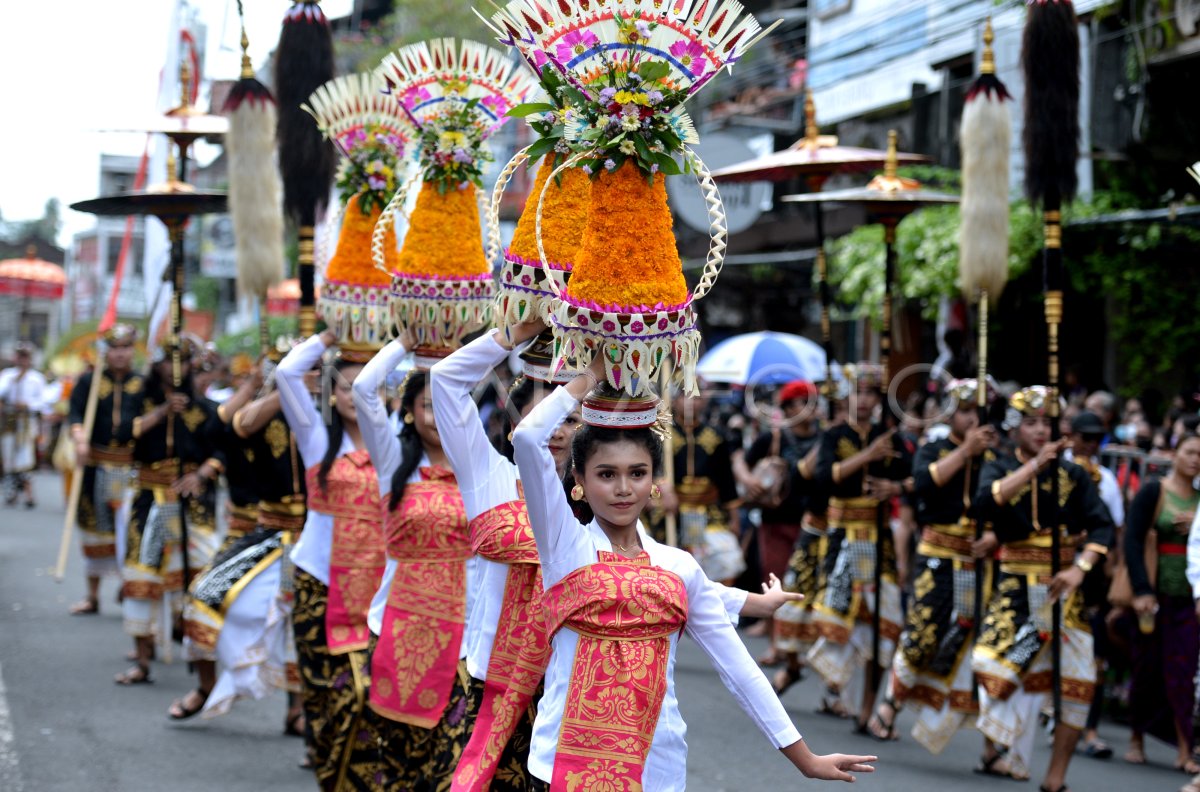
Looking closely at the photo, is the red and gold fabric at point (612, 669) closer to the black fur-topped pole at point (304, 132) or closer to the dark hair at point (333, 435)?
the dark hair at point (333, 435)

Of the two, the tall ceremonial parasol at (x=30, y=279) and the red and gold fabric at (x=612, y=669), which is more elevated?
the tall ceremonial parasol at (x=30, y=279)

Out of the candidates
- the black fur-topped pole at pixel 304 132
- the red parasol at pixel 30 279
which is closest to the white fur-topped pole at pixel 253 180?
the black fur-topped pole at pixel 304 132

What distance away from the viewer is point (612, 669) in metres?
4.08

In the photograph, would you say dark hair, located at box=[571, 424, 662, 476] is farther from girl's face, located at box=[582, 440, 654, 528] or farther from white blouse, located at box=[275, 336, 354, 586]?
white blouse, located at box=[275, 336, 354, 586]

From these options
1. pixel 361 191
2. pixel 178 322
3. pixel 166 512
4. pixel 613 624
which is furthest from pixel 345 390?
pixel 166 512

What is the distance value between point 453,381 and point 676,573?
0.96m

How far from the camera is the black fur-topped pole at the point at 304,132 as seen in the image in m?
7.84

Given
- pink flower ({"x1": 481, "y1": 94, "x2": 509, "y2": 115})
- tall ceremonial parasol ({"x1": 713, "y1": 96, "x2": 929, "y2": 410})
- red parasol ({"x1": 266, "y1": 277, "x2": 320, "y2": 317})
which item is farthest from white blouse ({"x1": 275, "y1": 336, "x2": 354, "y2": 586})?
red parasol ({"x1": 266, "y1": 277, "x2": 320, "y2": 317})

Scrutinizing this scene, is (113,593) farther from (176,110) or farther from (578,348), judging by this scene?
(578,348)

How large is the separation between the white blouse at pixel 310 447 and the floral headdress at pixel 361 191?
214 mm

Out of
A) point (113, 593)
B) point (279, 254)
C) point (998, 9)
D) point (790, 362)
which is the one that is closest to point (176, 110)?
point (279, 254)

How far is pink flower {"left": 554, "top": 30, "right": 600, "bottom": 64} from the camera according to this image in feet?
13.7

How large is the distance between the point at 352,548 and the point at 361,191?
5.29 ft

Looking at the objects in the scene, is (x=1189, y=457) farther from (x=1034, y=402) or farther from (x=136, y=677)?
(x=136, y=677)
